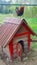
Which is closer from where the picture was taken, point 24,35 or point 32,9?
point 24,35

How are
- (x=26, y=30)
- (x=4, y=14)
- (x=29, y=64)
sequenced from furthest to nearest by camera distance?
(x=4, y=14), (x=26, y=30), (x=29, y=64)

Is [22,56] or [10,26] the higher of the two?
[10,26]

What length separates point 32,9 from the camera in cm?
184

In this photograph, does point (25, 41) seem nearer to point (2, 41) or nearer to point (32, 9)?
point (2, 41)

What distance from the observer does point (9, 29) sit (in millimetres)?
1288

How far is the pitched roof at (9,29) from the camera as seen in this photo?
1229mm

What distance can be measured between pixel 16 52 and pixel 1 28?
24cm

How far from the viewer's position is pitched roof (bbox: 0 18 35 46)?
123 cm

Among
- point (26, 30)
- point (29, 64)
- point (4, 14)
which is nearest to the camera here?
point (29, 64)

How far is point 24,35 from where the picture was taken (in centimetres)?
135

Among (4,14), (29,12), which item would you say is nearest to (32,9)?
(29,12)

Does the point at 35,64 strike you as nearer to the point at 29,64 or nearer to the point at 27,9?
the point at 29,64

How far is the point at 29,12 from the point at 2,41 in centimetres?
68

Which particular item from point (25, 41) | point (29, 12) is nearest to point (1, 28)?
point (25, 41)
